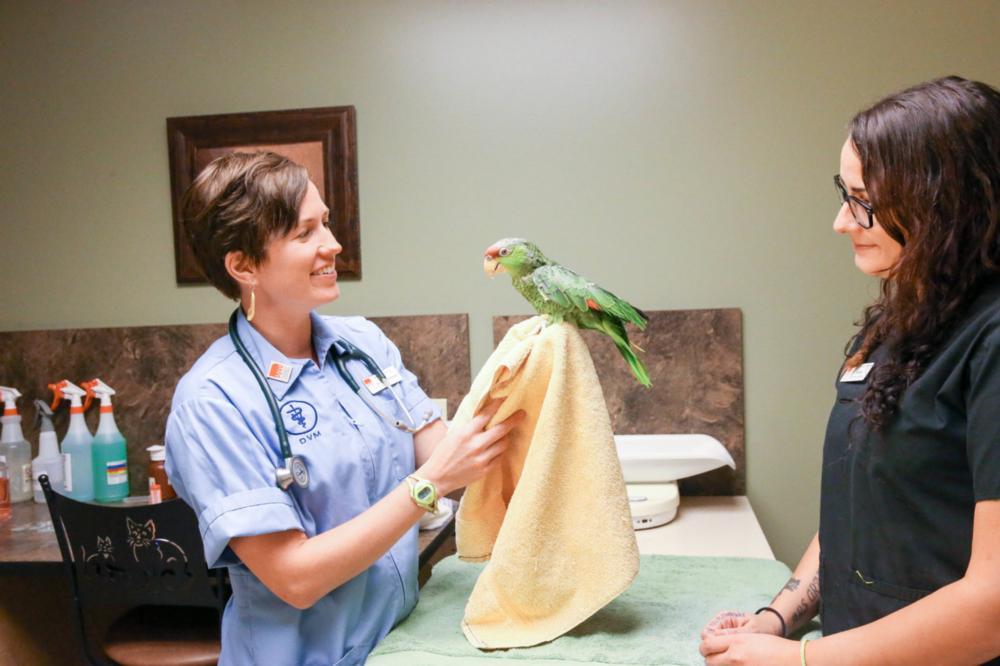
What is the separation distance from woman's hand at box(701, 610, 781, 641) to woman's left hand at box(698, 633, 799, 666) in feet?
0.13

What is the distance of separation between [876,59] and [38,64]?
258cm

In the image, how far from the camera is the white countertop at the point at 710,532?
1.80 meters

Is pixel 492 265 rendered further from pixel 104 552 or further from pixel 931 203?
pixel 104 552

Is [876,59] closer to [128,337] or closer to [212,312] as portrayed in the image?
[212,312]

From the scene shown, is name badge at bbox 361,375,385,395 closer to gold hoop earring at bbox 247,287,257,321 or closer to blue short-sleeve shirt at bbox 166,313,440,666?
blue short-sleeve shirt at bbox 166,313,440,666

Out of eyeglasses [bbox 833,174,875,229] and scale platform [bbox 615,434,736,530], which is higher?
eyeglasses [bbox 833,174,875,229]

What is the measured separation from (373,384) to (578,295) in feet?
1.44

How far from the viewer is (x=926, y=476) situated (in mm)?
875

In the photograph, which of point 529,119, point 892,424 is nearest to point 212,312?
point 529,119

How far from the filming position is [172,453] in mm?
1179

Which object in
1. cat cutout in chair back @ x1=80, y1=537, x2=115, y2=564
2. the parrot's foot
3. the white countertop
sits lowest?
the white countertop

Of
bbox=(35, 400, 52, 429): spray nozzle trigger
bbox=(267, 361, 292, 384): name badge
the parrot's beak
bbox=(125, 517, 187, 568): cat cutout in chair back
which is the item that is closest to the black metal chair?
bbox=(125, 517, 187, 568): cat cutout in chair back

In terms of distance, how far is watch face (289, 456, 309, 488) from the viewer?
1.17 m

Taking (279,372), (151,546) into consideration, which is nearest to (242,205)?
(279,372)
